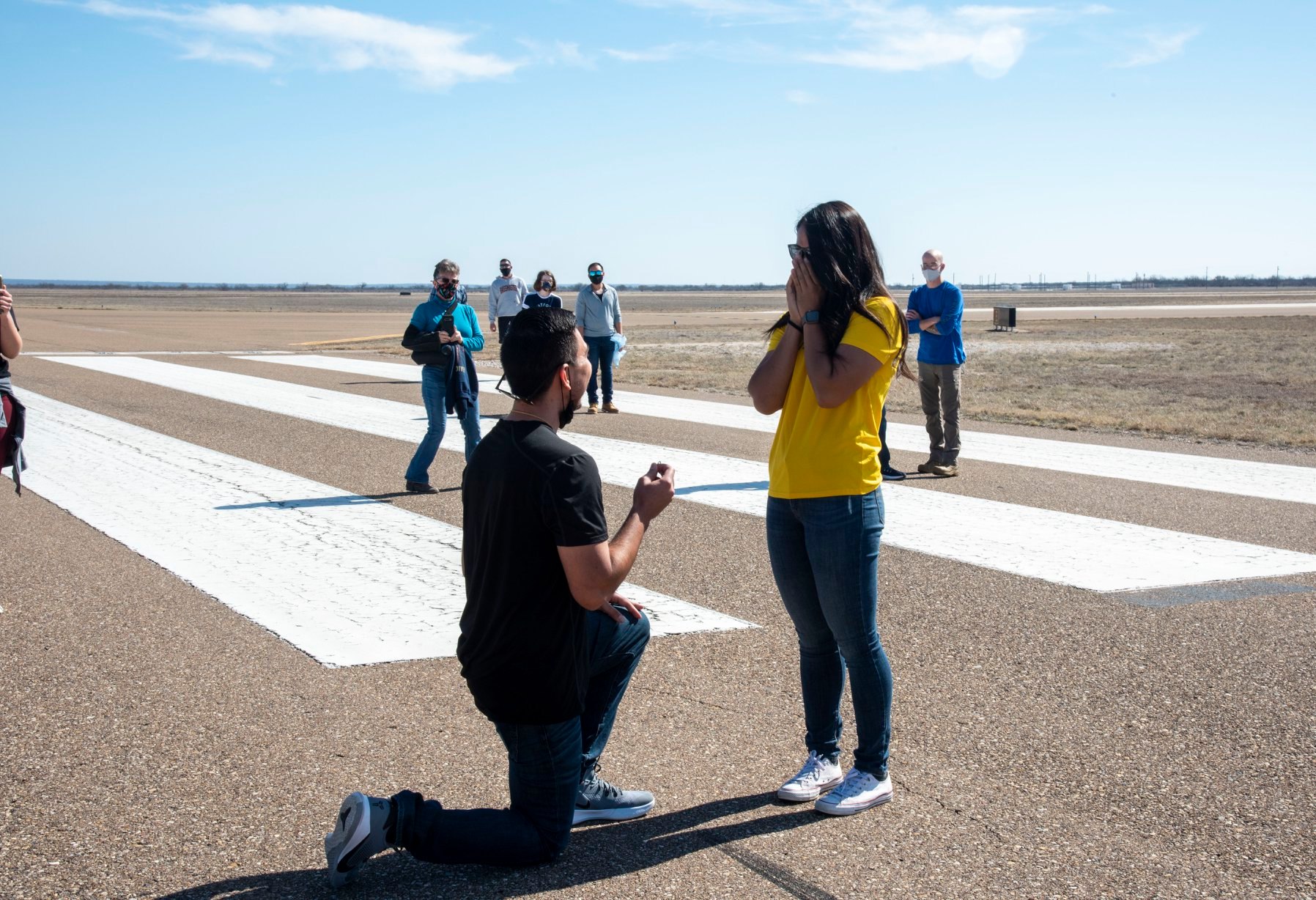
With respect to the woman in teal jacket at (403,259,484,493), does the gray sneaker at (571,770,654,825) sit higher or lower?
lower

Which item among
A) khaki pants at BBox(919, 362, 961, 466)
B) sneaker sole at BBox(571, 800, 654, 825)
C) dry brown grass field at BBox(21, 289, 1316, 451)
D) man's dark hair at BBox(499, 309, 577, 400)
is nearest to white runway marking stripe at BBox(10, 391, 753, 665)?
sneaker sole at BBox(571, 800, 654, 825)

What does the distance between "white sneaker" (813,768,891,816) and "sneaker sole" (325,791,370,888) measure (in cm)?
142

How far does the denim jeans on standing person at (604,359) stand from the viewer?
14.4 m

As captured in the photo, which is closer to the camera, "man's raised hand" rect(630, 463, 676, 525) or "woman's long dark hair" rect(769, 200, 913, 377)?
"man's raised hand" rect(630, 463, 676, 525)

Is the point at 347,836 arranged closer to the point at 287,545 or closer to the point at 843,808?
the point at 843,808

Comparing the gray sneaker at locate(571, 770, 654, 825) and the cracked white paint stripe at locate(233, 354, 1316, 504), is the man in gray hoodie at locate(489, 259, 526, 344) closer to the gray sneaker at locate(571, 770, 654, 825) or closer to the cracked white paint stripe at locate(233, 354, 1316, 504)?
the cracked white paint stripe at locate(233, 354, 1316, 504)

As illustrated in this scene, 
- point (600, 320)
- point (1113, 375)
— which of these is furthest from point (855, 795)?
point (1113, 375)

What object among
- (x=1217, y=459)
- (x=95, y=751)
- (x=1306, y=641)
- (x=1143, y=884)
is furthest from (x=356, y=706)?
(x=1217, y=459)

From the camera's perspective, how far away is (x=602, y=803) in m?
3.58

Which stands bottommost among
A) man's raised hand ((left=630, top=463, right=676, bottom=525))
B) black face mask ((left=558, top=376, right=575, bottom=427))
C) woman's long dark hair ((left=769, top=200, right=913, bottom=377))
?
man's raised hand ((left=630, top=463, right=676, bottom=525))

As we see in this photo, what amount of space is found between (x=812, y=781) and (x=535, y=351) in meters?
1.67

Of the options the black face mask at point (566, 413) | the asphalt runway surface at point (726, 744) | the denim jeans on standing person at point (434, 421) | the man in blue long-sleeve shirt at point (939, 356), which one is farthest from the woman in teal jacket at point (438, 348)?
the black face mask at point (566, 413)

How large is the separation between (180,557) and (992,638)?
475 centimetres

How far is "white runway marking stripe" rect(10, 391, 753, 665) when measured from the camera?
18.4ft
